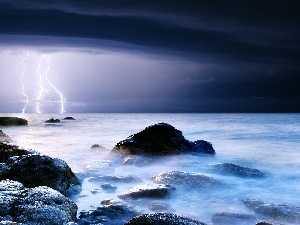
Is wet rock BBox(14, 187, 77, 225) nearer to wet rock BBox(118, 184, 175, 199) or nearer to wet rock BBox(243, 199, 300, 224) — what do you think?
wet rock BBox(118, 184, 175, 199)

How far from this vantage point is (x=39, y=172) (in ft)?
26.4

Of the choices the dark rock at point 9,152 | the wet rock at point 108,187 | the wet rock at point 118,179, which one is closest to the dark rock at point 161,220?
the wet rock at point 108,187

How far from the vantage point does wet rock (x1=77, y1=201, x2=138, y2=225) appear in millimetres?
6266

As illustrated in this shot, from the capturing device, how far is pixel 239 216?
269 inches

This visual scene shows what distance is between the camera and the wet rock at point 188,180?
30.9ft

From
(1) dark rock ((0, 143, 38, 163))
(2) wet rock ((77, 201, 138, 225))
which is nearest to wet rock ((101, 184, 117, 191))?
(2) wet rock ((77, 201, 138, 225))

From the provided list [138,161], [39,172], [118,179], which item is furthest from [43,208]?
[138,161]

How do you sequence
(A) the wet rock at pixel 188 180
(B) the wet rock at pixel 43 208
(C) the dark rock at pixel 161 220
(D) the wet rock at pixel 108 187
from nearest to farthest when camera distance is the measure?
(C) the dark rock at pixel 161 220 → (B) the wet rock at pixel 43 208 → (D) the wet rock at pixel 108 187 → (A) the wet rock at pixel 188 180

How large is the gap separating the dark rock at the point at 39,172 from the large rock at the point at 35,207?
158 cm

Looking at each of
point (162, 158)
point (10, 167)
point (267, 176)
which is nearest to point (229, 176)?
point (267, 176)

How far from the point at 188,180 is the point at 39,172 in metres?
4.00

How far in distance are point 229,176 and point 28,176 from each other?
6527 mm

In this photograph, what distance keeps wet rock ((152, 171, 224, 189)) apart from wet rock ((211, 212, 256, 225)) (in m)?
2.42

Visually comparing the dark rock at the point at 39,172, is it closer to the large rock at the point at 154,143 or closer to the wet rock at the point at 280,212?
the wet rock at the point at 280,212
